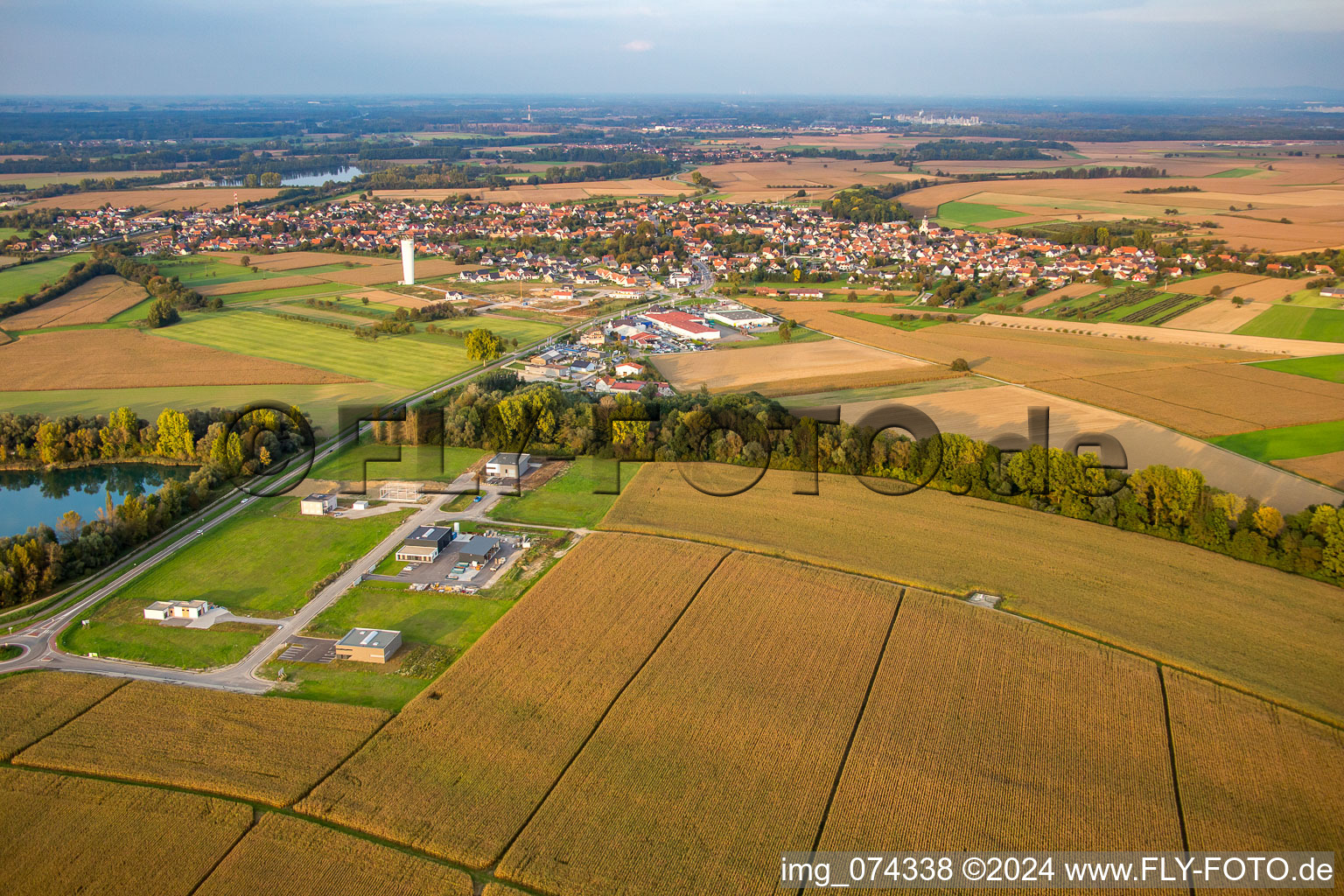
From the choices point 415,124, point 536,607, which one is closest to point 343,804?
point 536,607

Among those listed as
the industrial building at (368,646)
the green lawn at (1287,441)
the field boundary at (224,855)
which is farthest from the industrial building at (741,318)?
the field boundary at (224,855)


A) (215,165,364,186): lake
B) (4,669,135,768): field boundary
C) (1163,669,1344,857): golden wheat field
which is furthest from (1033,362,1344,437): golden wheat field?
(215,165,364,186): lake

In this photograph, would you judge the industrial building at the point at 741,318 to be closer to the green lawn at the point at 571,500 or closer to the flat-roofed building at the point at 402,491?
the green lawn at the point at 571,500

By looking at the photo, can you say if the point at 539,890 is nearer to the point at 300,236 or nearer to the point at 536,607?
the point at 536,607

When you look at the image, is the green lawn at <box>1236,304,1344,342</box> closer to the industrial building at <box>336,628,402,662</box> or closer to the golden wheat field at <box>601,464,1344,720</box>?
the golden wheat field at <box>601,464,1344,720</box>

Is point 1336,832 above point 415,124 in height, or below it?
below
